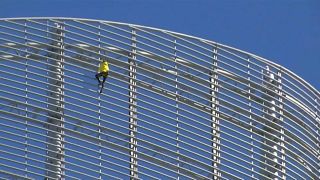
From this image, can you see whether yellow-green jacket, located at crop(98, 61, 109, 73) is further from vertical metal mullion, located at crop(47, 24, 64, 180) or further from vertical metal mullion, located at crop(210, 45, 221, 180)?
vertical metal mullion, located at crop(210, 45, 221, 180)

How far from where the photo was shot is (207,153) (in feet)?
236

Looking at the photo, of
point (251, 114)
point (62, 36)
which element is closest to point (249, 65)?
point (251, 114)

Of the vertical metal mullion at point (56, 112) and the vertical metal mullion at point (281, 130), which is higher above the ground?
the vertical metal mullion at point (281, 130)

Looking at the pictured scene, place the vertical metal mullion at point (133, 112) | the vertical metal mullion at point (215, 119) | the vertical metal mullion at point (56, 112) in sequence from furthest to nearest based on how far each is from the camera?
the vertical metal mullion at point (215, 119)
the vertical metal mullion at point (133, 112)
the vertical metal mullion at point (56, 112)

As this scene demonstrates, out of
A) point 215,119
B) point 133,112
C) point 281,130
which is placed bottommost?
point 133,112

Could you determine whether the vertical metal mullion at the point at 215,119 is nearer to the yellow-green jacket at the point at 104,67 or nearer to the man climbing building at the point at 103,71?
the man climbing building at the point at 103,71

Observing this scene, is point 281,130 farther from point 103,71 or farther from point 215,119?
point 103,71

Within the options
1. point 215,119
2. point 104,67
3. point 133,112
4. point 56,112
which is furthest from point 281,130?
point 56,112

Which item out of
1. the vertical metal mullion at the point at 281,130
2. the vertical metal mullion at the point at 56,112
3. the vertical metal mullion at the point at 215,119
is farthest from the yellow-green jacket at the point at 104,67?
the vertical metal mullion at the point at 281,130

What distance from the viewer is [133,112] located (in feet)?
233

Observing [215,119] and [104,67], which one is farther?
[215,119]

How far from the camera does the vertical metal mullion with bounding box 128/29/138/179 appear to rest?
230 feet

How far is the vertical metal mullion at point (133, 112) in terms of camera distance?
2766 inches

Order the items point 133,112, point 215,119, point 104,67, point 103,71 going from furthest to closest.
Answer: point 215,119 → point 133,112 → point 104,67 → point 103,71
